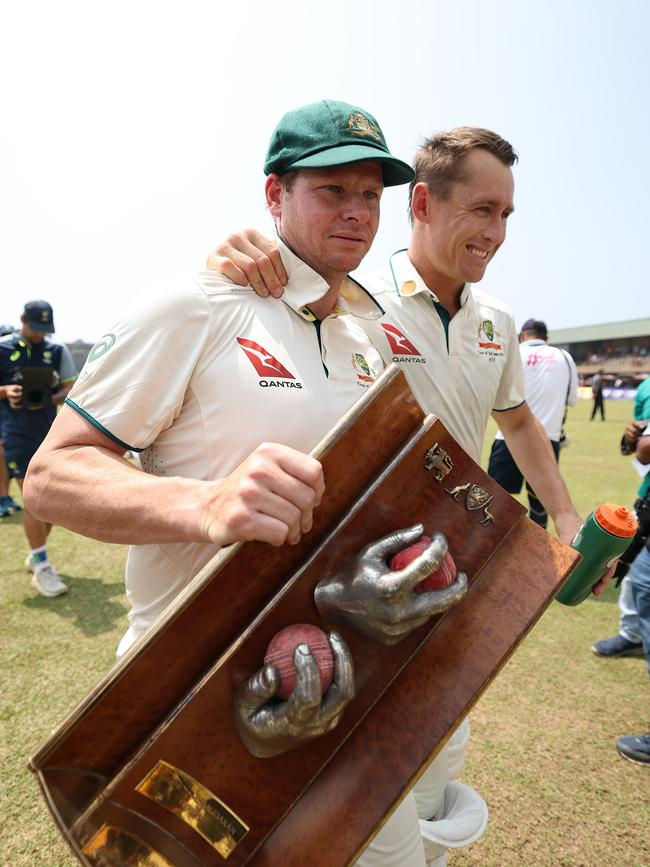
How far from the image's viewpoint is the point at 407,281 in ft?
7.61

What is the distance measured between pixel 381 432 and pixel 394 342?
105 cm

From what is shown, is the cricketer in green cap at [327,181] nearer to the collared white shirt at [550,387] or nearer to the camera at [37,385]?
the camera at [37,385]

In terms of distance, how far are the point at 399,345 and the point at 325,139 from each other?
34.9 inches

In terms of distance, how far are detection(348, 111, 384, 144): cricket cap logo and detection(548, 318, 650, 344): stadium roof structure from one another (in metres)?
54.8

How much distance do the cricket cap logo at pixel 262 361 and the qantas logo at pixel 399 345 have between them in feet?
2.98

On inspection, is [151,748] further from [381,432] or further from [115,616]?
[115,616]

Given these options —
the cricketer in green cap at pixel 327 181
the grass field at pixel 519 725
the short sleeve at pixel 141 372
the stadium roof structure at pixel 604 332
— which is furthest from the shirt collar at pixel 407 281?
the stadium roof structure at pixel 604 332

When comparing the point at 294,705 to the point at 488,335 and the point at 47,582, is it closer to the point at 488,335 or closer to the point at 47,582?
the point at 488,335

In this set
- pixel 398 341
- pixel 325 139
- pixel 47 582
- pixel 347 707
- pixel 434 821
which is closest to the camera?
pixel 347 707

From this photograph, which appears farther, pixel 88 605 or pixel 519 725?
pixel 88 605

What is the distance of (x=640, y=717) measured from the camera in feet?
9.98

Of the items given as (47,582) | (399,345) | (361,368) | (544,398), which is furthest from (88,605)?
(544,398)

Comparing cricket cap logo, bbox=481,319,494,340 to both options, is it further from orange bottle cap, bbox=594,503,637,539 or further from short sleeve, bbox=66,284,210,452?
short sleeve, bbox=66,284,210,452

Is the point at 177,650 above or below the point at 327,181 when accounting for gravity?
below
